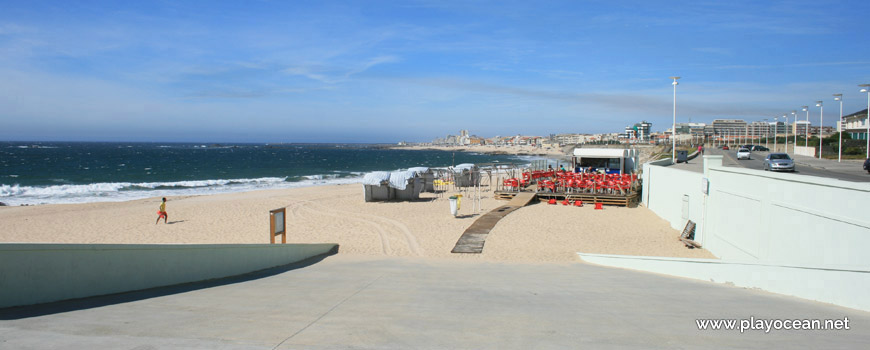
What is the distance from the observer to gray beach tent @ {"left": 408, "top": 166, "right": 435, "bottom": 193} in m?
24.2

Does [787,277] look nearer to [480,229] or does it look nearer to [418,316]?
[418,316]

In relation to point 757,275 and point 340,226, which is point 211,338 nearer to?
point 757,275

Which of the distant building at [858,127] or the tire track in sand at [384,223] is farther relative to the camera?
the distant building at [858,127]

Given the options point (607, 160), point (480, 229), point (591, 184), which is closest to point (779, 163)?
point (607, 160)

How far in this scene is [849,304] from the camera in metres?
5.33

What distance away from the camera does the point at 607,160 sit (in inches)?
1089

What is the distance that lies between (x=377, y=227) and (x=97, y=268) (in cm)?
1102

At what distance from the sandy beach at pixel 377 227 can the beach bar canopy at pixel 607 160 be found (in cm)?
721

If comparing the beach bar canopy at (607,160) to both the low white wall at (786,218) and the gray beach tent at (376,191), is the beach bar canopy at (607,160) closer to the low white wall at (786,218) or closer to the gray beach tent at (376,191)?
the gray beach tent at (376,191)

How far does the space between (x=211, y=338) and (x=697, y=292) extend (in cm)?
599

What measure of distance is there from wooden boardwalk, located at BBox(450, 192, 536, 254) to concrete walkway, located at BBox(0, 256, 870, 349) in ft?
16.1

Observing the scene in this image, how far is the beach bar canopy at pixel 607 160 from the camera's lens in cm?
2681

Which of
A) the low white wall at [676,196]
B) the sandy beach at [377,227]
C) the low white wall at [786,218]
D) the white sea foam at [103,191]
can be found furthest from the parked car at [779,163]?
the white sea foam at [103,191]

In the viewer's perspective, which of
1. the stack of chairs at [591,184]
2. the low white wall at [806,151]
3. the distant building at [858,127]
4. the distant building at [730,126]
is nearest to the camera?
the stack of chairs at [591,184]
